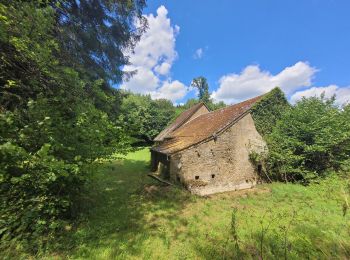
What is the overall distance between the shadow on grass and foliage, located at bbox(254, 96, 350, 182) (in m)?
7.38

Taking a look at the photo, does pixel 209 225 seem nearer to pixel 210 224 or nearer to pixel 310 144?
pixel 210 224

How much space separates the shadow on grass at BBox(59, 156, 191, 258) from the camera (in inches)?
211

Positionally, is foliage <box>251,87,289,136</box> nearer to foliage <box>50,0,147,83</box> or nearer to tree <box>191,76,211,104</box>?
foliage <box>50,0,147,83</box>

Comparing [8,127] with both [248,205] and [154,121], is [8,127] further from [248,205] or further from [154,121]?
[154,121]

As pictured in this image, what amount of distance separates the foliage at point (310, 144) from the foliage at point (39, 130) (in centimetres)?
1133

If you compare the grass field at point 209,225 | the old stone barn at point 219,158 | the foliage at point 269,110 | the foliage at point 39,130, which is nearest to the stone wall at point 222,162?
the old stone barn at point 219,158

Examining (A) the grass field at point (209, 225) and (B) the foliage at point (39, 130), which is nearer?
(B) the foliage at point (39, 130)

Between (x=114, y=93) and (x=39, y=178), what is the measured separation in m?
5.68

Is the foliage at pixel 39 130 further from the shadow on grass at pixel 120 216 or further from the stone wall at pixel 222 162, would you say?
the stone wall at pixel 222 162

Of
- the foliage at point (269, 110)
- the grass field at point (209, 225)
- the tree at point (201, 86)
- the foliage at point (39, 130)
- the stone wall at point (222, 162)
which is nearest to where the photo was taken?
the foliage at point (39, 130)

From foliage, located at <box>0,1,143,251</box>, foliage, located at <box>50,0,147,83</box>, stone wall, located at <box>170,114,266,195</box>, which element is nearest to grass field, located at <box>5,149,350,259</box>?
stone wall, located at <box>170,114,266,195</box>

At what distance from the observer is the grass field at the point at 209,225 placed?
16.8ft

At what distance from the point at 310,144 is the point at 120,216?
42.9 feet

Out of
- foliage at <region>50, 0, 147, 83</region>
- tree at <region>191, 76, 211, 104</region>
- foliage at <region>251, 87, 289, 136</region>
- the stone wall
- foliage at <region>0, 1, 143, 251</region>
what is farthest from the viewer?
tree at <region>191, 76, 211, 104</region>
